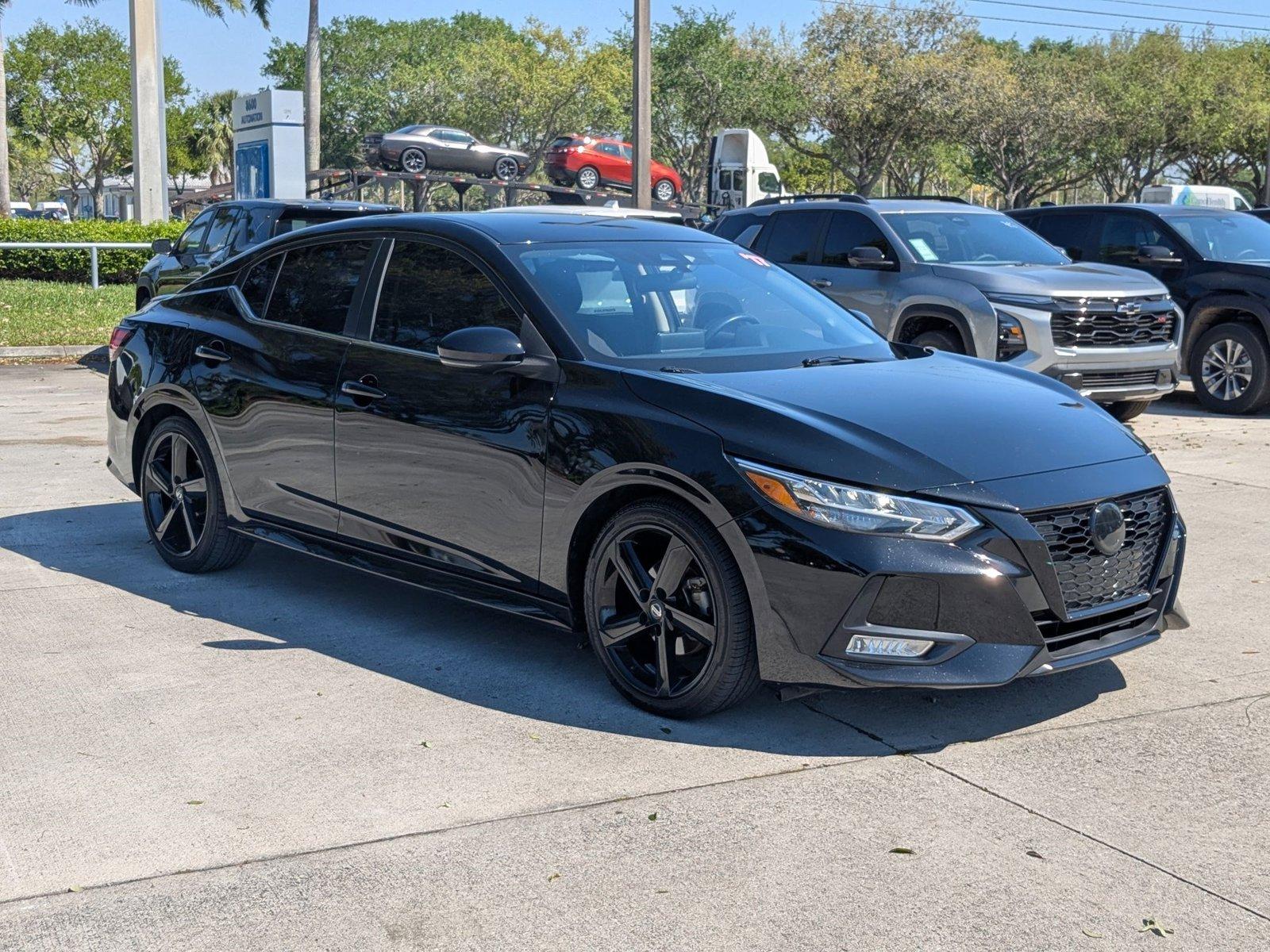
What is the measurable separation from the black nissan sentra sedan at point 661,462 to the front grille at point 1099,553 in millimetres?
11

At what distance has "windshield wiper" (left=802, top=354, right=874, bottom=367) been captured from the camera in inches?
214

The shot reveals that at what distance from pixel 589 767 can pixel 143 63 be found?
29025 mm

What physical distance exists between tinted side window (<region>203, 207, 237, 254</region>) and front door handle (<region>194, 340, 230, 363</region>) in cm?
1001

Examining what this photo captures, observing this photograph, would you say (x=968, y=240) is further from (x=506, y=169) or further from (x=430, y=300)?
(x=506, y=169)

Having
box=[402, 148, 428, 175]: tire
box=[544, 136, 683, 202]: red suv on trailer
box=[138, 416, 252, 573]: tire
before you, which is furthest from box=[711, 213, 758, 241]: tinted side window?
box=[544, 136, 683, 202]: red suv on trailer

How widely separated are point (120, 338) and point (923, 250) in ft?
23.7

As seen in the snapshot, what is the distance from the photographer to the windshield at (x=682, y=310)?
533 cm

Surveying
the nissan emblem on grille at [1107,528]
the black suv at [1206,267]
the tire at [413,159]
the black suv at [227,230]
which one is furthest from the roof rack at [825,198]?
the tire at [413,159]

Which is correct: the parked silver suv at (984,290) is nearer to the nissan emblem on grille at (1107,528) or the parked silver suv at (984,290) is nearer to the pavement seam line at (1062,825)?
the nissan emblem on grille at (1107,528)

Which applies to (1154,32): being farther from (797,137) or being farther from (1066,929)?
(1066,929)

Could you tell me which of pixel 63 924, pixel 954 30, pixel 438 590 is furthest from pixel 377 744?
pixel 954 30

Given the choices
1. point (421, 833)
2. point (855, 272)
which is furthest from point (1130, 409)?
point (421, 833)

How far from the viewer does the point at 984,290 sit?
1177 centimetres

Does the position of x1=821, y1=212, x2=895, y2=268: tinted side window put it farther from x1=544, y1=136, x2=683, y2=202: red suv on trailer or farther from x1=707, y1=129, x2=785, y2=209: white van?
x1=544, y1=136, x2=683, y2=202: red suv on trailer
